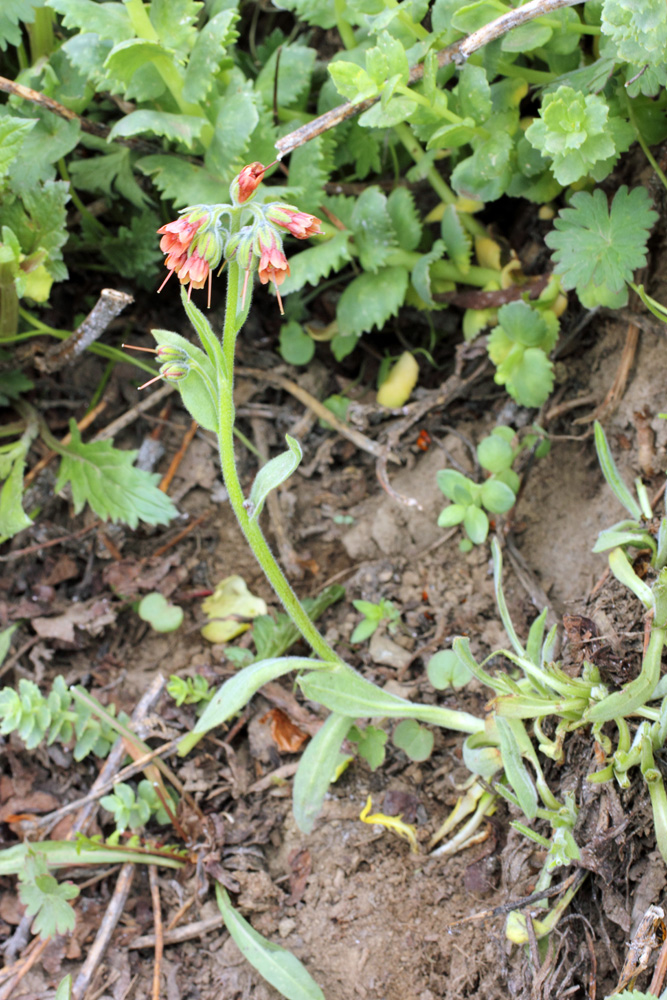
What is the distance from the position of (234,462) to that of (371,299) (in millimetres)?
987

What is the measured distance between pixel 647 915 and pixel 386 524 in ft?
4.36

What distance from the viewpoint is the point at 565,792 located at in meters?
1.72

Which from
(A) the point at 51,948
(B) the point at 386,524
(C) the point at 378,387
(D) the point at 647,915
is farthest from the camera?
(C) the point at 378,387

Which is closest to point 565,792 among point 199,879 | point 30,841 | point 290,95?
point 199,879

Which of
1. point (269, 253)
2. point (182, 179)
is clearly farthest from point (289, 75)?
point (269, 253)

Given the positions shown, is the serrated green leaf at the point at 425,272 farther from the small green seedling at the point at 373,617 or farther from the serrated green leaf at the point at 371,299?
the small green seedling at the point at 373,617

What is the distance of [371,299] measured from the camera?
2.42 metres

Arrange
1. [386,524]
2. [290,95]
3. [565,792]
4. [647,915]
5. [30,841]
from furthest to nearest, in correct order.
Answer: [386,524] < [290,95] < [30,841] < [565,792] < [647,915]

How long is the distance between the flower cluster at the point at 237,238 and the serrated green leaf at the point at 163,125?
0.70m

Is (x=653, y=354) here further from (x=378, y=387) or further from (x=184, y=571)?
(x=184, y=571)

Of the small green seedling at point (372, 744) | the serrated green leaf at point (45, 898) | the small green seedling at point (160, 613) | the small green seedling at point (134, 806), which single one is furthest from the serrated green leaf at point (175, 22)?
the serrated green leaf at point (45, 898)

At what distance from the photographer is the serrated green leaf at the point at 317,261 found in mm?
2285

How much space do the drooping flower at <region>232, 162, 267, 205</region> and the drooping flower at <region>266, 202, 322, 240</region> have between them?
5cm

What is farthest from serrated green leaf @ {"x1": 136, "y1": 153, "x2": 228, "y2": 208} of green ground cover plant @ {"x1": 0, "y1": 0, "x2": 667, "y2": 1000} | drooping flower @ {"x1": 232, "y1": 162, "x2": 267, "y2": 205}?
drooping flower @ {"x1": 232, "y1": 162, "x2": 267, "y2": 205}
